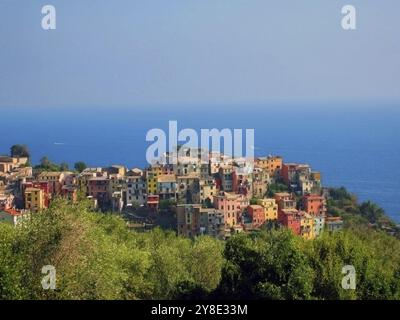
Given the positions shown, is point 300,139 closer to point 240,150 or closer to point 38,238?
point 240,150

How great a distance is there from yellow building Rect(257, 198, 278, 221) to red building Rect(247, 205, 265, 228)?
0.31 feet

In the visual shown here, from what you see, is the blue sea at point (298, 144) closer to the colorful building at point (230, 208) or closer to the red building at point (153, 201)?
the colorful building at point (230, 208)

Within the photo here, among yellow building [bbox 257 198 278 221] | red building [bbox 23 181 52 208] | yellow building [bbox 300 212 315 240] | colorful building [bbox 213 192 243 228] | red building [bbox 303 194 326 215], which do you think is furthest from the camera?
red building [bbox 303 194 326 215]

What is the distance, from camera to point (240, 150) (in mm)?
21625

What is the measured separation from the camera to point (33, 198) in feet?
44.7

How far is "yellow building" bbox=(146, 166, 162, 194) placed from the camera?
14992 millimetres

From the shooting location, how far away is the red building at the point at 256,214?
44.4ft

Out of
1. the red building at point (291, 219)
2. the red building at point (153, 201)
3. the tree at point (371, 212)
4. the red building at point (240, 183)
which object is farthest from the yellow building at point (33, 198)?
the tree at point (371, 212)

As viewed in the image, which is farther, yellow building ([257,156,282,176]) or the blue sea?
the blue sea

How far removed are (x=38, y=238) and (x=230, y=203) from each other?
9.35 m

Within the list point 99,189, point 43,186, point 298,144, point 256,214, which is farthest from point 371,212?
point 298,144

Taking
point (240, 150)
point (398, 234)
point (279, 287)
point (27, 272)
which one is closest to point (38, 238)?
point (27, 272)

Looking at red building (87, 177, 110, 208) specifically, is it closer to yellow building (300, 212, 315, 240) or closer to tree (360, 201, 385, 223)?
yellow building (300, 212, 315, 240)

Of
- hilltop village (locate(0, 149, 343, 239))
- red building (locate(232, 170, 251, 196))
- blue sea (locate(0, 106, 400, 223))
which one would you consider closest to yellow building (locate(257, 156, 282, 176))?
hilltop village (locate(0, 149, 343, 239))
